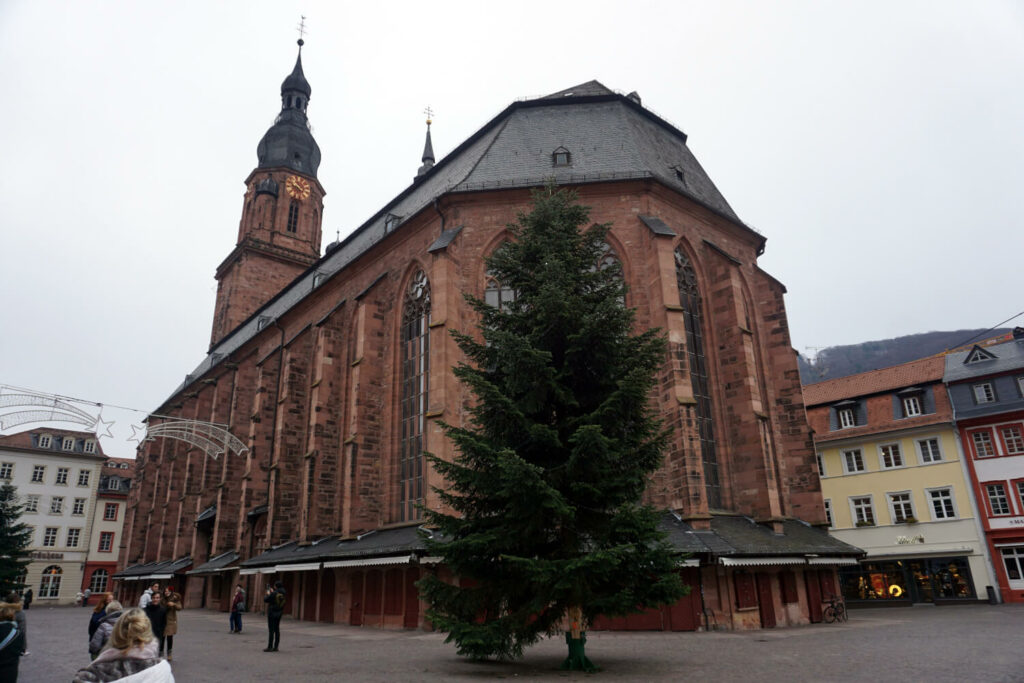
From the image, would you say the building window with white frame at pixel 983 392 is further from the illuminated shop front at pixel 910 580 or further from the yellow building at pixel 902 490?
the illuminated shop front at pixel 910 580

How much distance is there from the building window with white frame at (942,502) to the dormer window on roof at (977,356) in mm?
5685

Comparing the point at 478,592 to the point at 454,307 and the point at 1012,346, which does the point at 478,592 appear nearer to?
the point at 454,307

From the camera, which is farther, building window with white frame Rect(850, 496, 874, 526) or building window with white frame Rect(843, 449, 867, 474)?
building window with white frame Rect(843, 449, 867, 474)

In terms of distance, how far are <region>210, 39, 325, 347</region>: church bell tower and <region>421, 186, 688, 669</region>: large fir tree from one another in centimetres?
3807

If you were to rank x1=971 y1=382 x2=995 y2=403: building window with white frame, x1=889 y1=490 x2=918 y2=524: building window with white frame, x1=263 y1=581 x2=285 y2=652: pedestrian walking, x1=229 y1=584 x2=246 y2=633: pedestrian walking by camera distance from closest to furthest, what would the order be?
1. x1=263 y1=581 x2=285 y2=652: pedestrian walking
2. x1=229 y1=584 x2=246 y2=633: pedestrian walking
3. x1=971 y1=382 x2=995 y2=403: building window with white frame
4. x1=889 y1=490 x2=918 y2=524: building window with white frame

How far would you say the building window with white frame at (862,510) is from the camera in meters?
30.4

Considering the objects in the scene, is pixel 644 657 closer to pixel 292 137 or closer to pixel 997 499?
pixel 997 499

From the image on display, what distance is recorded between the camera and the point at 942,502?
28.4m

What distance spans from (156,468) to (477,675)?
137 ft

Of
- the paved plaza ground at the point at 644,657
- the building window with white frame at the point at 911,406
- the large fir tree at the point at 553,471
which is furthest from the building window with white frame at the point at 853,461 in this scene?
the large fir tree at the point at 553,471

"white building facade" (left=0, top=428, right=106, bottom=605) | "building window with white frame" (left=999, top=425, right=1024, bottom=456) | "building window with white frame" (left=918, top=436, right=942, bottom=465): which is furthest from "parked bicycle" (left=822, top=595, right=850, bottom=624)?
"white building facade" (left=0, top=428, right=106, bottom=605)

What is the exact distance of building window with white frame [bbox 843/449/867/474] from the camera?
31188 mm

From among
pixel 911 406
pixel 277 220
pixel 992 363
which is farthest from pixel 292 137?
pixel 992 363

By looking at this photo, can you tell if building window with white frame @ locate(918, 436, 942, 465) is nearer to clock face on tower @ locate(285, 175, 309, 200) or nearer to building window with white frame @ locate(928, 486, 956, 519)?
building window with white frame @ locate(928, 486, 956, 519)
